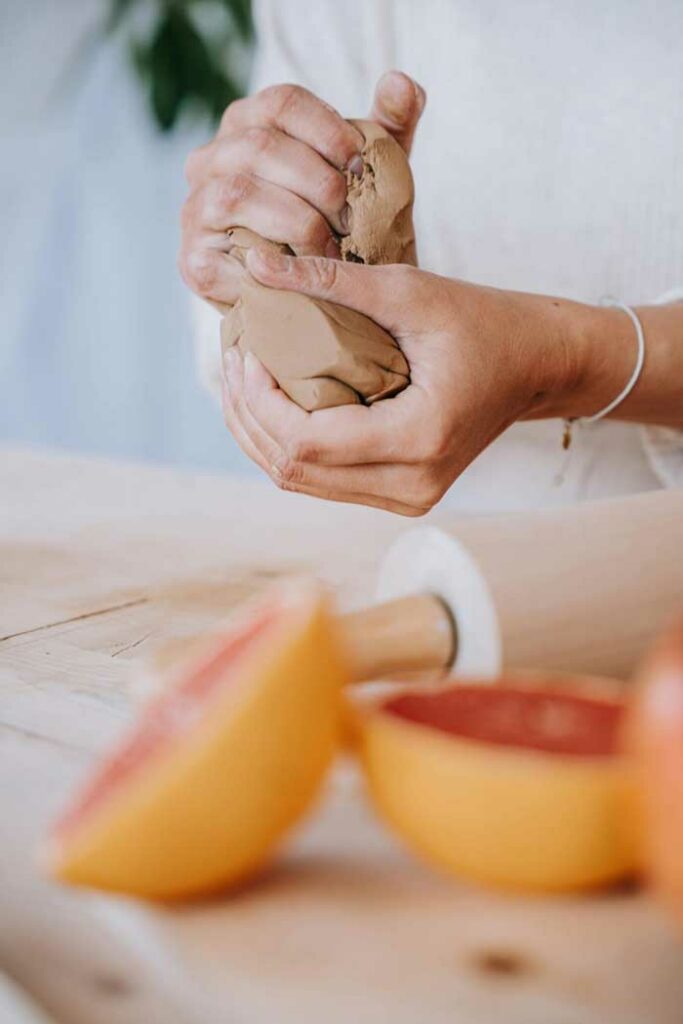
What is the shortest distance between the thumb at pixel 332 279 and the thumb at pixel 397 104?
0.18 meters

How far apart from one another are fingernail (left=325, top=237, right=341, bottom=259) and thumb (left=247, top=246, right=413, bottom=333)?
0.14 m

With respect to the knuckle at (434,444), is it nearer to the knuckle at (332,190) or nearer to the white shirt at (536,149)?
the knuckle at (332,190)

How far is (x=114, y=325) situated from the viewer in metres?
3.17

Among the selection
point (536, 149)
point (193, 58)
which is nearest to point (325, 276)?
point (536, 149)

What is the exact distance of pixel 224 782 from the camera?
315mm

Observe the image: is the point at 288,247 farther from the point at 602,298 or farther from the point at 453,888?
the point at 453,888

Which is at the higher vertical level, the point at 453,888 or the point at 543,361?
the point at 543,361

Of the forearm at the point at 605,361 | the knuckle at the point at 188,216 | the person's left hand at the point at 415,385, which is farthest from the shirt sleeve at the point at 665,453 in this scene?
the knuckle at the point at 188,216

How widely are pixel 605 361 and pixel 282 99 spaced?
0.33m

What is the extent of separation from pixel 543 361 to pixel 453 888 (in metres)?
0.57

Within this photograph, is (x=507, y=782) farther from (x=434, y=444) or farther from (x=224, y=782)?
(x=434, y=444)

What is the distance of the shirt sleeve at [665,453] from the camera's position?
3.82 ft

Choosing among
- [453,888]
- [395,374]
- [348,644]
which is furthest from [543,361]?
[453,888]

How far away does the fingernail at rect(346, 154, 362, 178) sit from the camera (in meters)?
0.86
